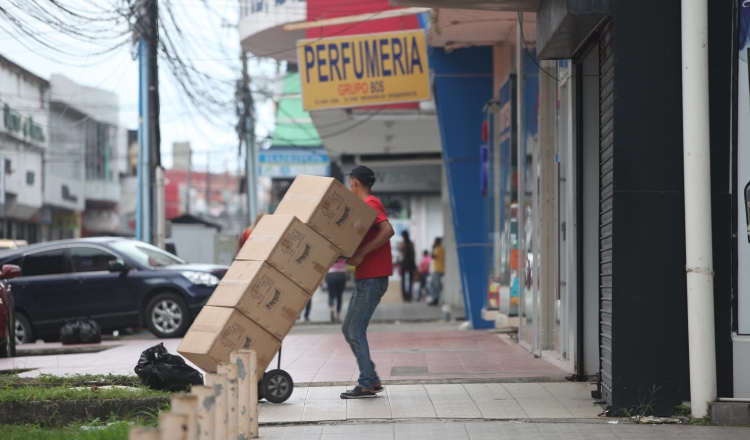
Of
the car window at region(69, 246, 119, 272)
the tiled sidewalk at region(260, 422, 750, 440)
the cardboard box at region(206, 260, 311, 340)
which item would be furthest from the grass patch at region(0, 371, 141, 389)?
the car window at region(69, 246, 119, 272)

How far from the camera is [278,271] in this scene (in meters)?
7.14

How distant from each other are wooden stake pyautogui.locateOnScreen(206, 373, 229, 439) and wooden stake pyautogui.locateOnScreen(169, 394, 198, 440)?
1.78 feet

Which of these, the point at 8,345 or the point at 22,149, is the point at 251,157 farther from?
the point at 8,345

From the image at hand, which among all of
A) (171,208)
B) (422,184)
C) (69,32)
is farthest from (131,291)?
(171,208)

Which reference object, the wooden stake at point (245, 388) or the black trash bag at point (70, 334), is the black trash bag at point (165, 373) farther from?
the black trash bag at point (70, 334)

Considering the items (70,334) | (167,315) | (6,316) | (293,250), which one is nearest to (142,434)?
(293,250)

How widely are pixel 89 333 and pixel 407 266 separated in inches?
565

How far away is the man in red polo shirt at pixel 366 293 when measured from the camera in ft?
24.6

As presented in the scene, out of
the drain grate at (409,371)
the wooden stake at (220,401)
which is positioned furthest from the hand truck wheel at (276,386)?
the wooden stake at (220,401)

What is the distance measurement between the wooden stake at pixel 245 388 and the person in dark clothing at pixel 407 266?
20.6 meters

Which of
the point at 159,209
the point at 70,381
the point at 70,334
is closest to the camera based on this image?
the point at 70,381

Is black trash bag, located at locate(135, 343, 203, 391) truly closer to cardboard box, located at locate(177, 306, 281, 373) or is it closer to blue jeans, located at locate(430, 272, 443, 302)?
cardboard box, located at locate(177, 306, 281, 373)

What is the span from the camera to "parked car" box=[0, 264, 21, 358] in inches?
453

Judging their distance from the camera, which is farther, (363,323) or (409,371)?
(409,371)
